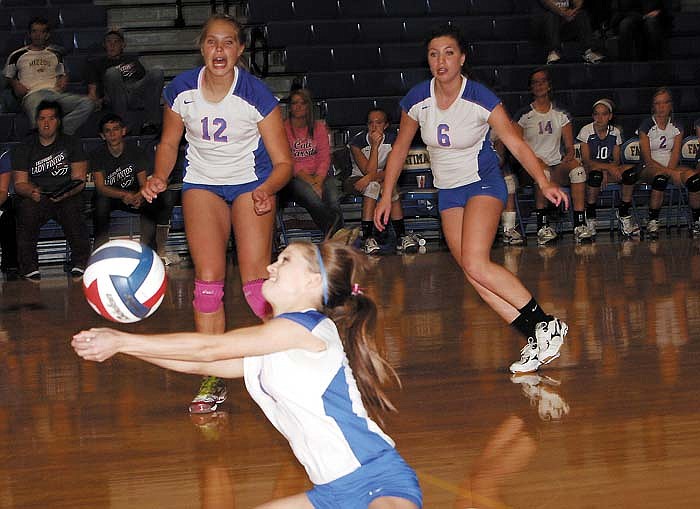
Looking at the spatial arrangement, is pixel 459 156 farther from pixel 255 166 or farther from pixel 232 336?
pixel 232 336

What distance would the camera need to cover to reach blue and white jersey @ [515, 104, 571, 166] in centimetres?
1119

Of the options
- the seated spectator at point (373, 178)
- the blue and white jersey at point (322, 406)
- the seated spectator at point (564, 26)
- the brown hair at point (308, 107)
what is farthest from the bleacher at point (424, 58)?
the blue and white jersey at point (322, 406)

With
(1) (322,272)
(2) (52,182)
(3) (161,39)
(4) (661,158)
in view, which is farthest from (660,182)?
(1) (322,272)

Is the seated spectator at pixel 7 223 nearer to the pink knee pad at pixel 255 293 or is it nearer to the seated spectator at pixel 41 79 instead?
the seated spectator at pixel 41 79

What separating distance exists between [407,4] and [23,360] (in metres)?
8.99

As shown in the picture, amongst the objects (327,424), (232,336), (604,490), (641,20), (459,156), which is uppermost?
(641,20)

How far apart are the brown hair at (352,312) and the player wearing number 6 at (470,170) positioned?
2.17 meters

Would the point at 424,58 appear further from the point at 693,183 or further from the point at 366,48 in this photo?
the point at 693,183

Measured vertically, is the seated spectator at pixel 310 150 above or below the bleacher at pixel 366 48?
below

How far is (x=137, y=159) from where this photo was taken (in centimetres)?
1031

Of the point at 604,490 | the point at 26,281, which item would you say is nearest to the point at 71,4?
the point at 26,281

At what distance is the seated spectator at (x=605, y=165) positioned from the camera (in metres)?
11.3

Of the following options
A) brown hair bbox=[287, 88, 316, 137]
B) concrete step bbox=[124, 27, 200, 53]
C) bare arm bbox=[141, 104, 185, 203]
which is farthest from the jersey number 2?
concrete step bbox=[124, 27, 200, 53]

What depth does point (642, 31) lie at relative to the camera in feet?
44.4
